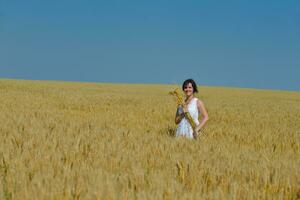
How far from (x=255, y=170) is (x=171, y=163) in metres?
0.82

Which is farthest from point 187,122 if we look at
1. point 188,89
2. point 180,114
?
point 188,89

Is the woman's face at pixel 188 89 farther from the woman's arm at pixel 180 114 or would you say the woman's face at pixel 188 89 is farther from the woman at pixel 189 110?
the woman's arm at pixel 180 114

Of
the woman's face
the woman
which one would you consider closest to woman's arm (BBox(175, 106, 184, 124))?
the woman

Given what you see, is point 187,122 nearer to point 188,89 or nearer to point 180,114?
point 180,114

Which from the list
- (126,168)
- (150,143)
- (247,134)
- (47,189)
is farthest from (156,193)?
(247,134)

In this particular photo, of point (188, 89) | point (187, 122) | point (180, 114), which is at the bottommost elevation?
point (187, 122)

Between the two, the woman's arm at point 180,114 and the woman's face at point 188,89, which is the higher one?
the woman's face at point 188,89

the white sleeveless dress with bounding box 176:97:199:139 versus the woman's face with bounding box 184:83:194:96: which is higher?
the woman's face with bounding box 184:83:194:96

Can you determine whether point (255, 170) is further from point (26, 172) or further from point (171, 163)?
point (26, 172)

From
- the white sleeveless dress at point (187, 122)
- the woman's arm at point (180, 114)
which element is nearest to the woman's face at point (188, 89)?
the white sleeveless dress at point (187, 122)

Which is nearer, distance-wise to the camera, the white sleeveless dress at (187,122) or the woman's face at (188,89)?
the woman's face at (188,89)

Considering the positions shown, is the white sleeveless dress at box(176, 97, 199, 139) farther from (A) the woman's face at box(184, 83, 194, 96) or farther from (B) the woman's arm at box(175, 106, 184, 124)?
(A) the woman's face at box(184, 83, 194, 96)

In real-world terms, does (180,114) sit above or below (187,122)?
above

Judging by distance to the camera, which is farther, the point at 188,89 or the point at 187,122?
the point at 187,122
